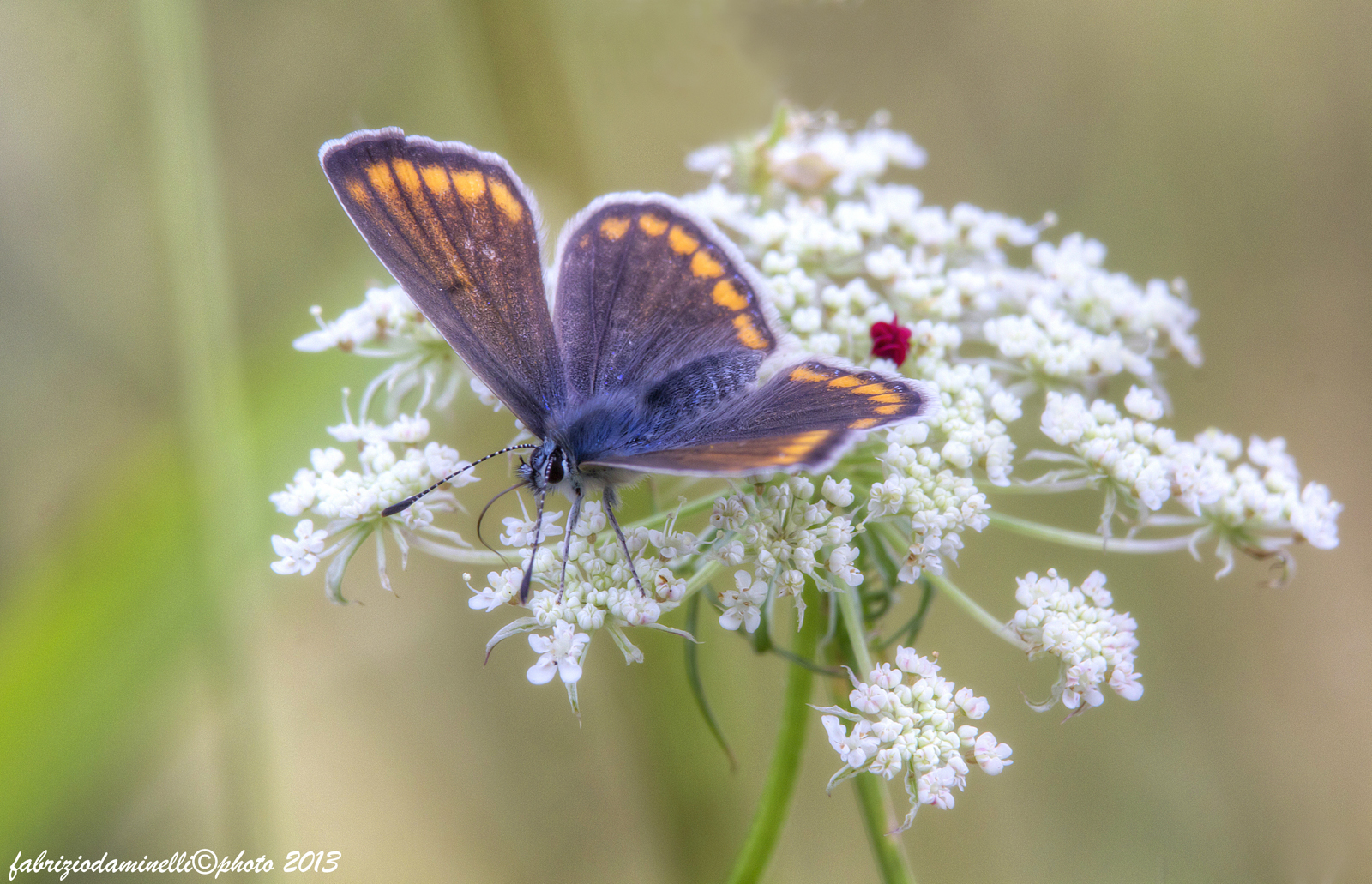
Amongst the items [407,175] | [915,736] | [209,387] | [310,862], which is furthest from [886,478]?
[310,862]

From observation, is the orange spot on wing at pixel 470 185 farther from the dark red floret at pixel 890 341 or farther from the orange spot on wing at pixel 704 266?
the dark red floret at pixel 890 341

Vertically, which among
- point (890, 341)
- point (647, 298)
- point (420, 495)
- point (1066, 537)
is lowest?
point (420, 495)

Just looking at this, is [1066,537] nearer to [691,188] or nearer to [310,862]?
[310,862]

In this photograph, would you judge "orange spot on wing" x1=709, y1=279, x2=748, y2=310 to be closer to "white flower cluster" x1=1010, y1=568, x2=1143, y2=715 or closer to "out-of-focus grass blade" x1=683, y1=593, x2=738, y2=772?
"out-of-focus grass blade" x1=683, y1=593, x2=738, y2=772

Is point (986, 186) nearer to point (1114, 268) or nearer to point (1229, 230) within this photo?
point (1114, 268)

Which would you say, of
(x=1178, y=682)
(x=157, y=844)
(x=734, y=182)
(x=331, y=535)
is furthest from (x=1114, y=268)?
(x=157, y=844)
